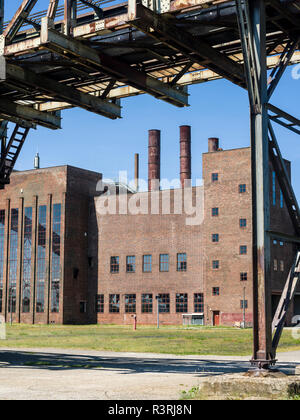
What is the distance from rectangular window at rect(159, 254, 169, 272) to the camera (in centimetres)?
6125

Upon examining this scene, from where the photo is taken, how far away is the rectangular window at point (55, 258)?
6366 centimetres

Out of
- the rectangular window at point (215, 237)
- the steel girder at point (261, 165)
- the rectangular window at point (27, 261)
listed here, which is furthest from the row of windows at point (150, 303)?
the steel girder at point (261, 165)

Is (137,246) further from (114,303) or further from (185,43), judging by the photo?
(185,43)

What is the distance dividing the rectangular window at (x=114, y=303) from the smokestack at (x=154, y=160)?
1315cm

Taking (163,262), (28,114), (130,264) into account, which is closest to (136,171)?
(130,264)

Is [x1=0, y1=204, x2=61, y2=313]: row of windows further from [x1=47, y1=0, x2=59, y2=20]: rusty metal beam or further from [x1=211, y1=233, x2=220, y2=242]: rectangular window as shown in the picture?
[x1=47, y1=0, x2=59, y2=20]: rusty metal beam

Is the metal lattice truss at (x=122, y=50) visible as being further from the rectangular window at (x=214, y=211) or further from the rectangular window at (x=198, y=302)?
the rectangular window at (x=198, y=302)

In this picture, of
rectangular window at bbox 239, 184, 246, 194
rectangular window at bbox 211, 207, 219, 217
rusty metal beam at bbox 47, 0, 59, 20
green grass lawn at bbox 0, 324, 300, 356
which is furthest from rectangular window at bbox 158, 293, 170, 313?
rusty metal beam at bbox 47, 0, 59, 20

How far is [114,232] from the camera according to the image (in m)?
64.6

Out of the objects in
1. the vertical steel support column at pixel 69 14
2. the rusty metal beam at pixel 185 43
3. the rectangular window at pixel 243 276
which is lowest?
the rectangular window at pixel 243 276

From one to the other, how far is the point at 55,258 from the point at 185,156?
17938mm

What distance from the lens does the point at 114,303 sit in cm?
6391

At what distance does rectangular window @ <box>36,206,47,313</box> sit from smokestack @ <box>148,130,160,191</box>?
12.4 meters

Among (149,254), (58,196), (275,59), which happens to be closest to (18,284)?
(58,196)
